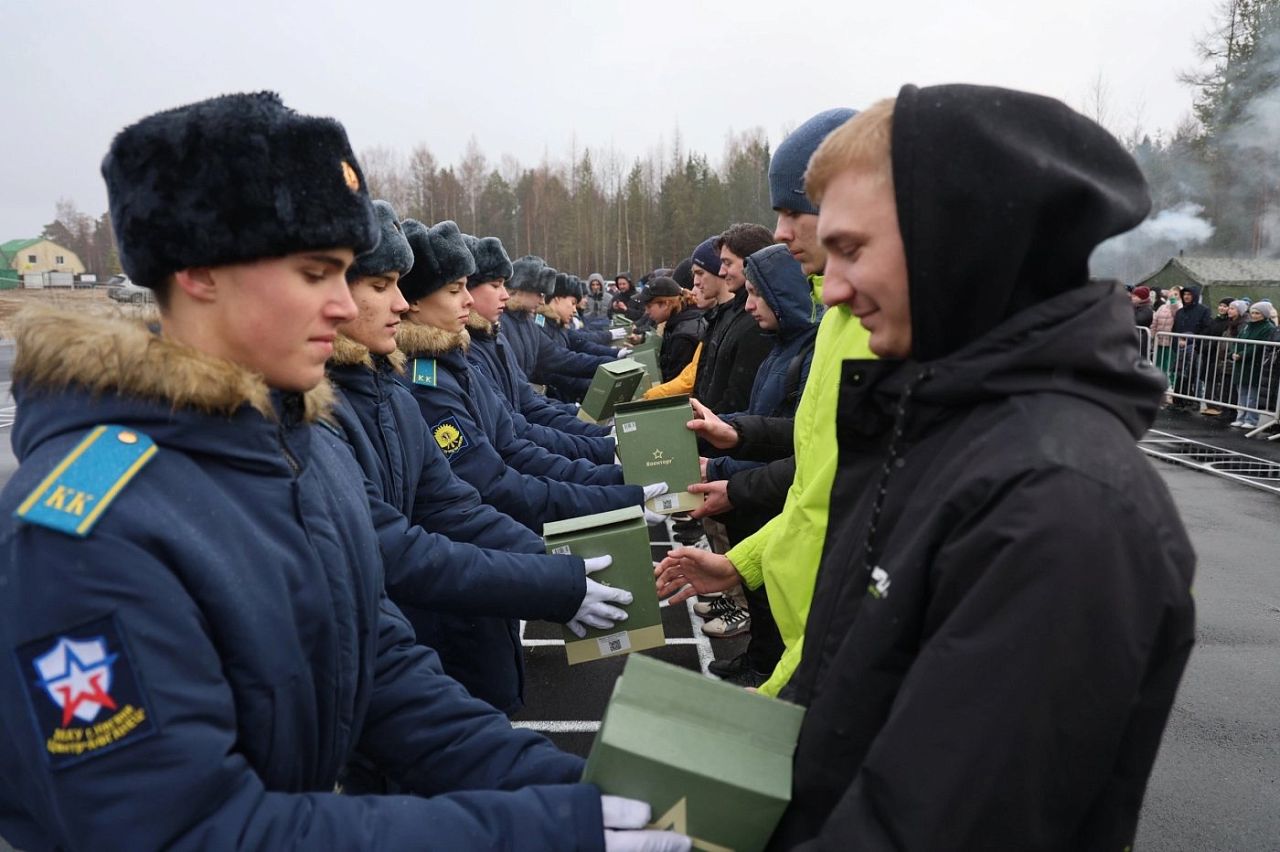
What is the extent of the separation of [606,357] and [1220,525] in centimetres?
762

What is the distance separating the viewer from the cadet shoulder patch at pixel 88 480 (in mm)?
1110

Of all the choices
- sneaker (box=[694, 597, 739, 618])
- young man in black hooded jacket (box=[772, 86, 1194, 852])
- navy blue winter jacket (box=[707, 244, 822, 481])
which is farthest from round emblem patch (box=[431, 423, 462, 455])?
sneaker (box=[694, 597, 739, 618])

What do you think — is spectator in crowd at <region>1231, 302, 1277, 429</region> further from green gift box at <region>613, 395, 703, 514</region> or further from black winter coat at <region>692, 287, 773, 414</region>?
green gift box at <region>613, 395, 703, 514</region>

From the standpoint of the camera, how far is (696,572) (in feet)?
9.58

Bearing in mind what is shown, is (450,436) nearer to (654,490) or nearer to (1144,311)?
(654,490)

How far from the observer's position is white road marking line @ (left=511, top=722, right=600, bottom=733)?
454cm

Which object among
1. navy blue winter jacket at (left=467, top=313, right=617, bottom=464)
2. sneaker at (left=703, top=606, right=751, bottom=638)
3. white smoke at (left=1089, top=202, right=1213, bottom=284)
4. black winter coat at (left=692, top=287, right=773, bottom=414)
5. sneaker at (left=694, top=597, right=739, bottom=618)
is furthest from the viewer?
white smoke at (left=1089, top=202, right=1213, bottom=284)

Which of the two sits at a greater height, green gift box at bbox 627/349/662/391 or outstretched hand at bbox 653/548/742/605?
outstretched hand at bbox 653/548/742/605

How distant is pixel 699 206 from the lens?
53.2m

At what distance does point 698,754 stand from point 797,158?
261 cm

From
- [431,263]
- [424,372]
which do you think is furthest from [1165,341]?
[424,372]

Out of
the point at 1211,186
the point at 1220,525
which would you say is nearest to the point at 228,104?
the point at 1220,525

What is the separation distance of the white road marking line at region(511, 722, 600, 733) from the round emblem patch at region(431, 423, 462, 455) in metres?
1.76

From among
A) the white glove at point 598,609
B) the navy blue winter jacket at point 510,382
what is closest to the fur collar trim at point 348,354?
the white glove at point 598,609
